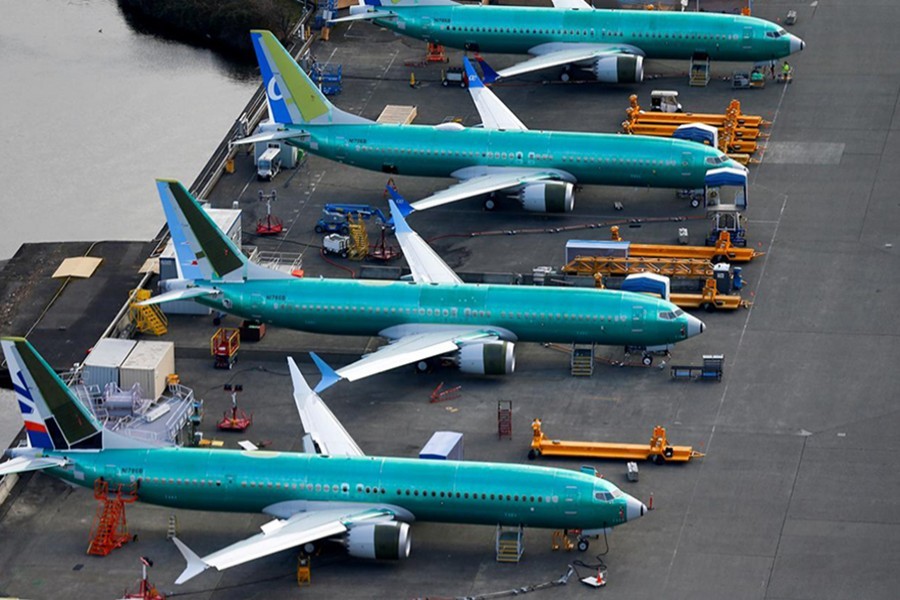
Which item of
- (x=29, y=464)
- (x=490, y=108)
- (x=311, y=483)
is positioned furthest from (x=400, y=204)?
(x=29, y=464)

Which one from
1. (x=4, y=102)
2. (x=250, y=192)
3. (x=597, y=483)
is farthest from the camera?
(x=4, y=102)

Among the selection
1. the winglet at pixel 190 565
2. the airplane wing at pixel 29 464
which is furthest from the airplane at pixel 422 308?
the winglet at pixel 190 565

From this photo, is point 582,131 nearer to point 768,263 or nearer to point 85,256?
point 768,263

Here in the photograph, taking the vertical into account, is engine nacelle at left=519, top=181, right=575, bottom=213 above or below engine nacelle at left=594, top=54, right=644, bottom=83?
below

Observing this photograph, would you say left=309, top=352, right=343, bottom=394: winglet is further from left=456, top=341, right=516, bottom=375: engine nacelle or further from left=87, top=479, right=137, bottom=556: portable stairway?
left=87, top=479, right=137, bottom=556: portable stairway

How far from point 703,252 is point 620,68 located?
27.6 meters

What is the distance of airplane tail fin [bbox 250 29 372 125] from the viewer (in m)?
154

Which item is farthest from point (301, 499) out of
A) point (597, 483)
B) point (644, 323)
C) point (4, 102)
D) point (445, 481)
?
point (4, 102)

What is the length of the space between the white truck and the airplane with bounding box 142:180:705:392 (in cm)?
2424

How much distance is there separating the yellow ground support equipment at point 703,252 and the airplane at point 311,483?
3124 cm

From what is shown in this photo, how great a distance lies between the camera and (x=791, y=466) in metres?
125

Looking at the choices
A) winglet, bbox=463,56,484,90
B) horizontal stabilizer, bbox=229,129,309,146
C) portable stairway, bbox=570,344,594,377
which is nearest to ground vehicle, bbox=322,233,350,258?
horizontal stabilizer, bbox=229,129,309,146

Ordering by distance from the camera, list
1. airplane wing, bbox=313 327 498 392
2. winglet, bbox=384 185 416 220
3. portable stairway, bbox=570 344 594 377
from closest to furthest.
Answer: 1. airplane wing, bbox=313 327 498 392
2. portable stairway, bbox=570 344 594 377
3. winglet, bbox=384 185 416 220

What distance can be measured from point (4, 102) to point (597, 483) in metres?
91.7
